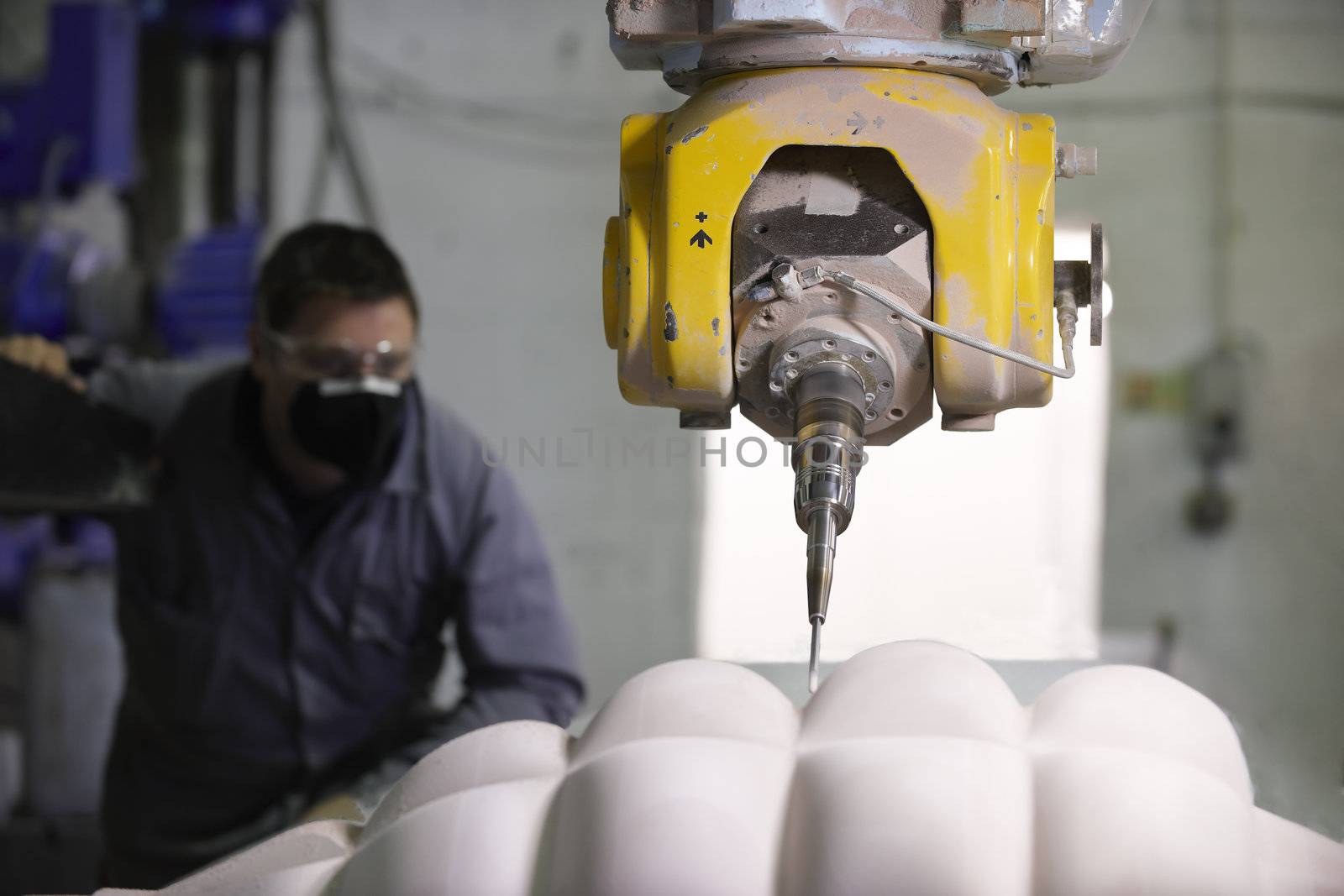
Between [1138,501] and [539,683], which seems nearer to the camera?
[539,683]

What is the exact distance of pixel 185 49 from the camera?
8.26ft

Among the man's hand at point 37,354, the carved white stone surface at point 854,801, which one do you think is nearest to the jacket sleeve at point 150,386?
the man's hand at point 37,354

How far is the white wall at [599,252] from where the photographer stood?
96.7 inches

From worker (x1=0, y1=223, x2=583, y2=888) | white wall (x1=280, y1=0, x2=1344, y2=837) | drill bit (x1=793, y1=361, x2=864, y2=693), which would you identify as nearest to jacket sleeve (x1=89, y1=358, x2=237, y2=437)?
worker (x1=0, y1=223, x2=583, y2=888)

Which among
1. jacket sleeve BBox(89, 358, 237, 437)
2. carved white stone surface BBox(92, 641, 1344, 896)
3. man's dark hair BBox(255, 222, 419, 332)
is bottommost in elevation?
carved white stone surface BBox(92, 641, 1344, 896)

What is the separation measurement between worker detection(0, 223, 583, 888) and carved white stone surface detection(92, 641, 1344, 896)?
2.74 ft

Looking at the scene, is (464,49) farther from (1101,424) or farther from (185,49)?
(1101,424)

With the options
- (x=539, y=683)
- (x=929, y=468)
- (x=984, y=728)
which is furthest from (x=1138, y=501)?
(x=984, y=728)

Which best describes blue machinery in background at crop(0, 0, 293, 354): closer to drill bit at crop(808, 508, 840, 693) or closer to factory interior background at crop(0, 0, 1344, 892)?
factory interior background at crop(0, 0, 1344, 892)

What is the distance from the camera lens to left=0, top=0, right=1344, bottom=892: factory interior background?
2.44 meters

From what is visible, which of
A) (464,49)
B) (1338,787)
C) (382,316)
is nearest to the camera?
(1338,787)

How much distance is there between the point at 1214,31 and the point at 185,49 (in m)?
2.20

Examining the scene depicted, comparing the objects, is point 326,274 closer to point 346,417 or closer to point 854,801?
point 346,417

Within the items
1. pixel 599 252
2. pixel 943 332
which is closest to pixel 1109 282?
pixel 599 252
